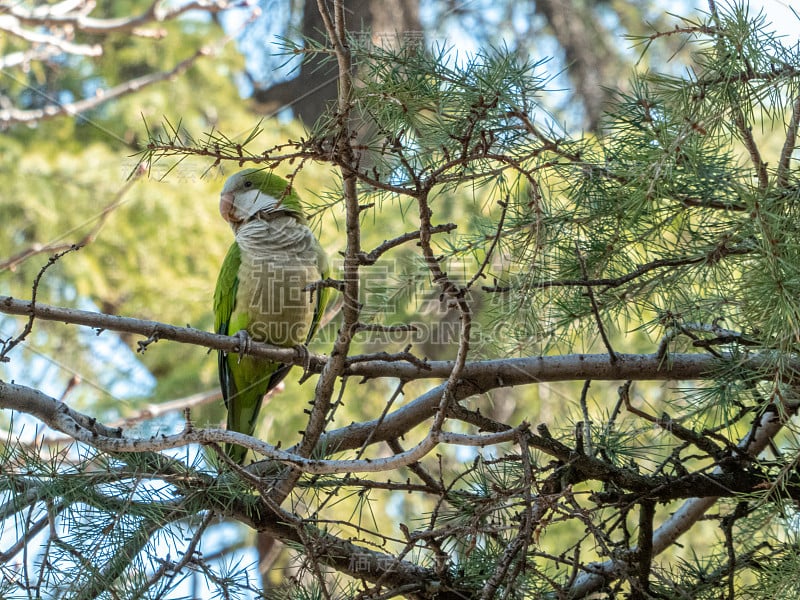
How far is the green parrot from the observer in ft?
8.82

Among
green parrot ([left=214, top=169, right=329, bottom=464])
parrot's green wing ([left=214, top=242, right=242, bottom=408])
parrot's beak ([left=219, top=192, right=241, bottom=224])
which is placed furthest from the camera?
parrot's beak ([left=219, top=192, right=241, bottom=224])

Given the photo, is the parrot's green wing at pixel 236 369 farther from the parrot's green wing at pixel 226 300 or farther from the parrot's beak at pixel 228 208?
the parrot's beak at pixel 228 208

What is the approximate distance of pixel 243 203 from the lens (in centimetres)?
288

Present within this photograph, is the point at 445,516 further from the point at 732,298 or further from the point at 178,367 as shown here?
the point at 178,367

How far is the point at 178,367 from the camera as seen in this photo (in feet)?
13.4

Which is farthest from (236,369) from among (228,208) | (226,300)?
(228,208)

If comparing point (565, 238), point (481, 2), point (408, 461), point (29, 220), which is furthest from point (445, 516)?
point (29, 220)

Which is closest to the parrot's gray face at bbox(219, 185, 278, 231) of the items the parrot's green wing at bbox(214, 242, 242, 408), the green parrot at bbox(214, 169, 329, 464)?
the green parrot at bbox(214, 169, 329, 464)

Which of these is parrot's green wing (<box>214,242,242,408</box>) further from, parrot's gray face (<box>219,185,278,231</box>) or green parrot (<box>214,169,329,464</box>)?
parrot's gray face (<box>219,185,278,231</box>)

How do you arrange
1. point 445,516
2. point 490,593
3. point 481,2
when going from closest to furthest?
1. point 490,593
2. point 445,516
3. point 481,2

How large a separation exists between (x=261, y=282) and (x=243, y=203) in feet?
1.23

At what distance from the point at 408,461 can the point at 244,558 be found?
1.55ft

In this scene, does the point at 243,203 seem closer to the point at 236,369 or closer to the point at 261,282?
the point at 261,282

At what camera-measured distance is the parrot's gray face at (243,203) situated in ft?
9.31
